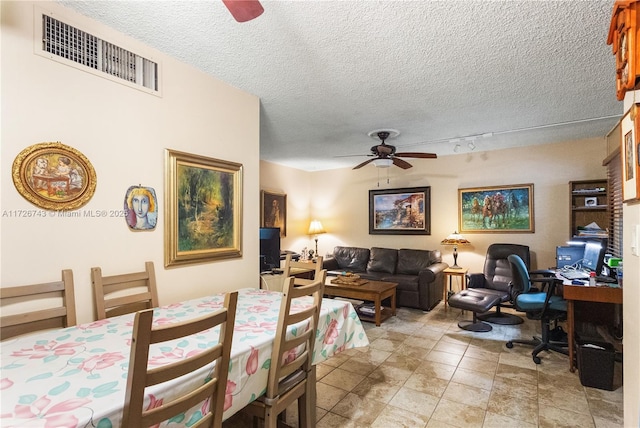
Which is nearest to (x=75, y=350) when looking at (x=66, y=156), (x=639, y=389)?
(x=66, y=156)

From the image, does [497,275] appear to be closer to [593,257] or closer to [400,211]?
[593,257]

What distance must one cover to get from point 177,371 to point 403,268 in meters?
4.87

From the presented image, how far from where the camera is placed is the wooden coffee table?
418 cm

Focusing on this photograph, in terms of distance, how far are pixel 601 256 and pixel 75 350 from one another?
436 cm

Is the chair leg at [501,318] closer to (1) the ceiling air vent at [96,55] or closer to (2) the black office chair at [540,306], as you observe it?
(2) the black office chair at [540,306]

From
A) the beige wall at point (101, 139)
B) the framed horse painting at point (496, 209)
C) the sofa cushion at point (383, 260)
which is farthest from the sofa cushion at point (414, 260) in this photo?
the beige wall at point (101, 139)

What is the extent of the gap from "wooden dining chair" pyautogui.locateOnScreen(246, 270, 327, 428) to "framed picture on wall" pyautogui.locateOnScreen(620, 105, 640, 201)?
59.2 inches

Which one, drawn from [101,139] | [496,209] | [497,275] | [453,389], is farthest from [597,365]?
[101,139]

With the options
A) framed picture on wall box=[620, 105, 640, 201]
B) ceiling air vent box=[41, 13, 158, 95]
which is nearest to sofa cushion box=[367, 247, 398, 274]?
framed picture on wall box=[620, 105, 640, 201]

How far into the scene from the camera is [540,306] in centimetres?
324

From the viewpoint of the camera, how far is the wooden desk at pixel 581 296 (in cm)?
270

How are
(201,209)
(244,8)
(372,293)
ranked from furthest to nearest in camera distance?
1. (372,293)
2. (201,209)
3. (244,8)

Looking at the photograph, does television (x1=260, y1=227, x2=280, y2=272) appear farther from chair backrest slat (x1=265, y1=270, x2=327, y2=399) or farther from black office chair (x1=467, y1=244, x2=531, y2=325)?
black office chair (x1=467, y1=244, x2=531, y2=325)

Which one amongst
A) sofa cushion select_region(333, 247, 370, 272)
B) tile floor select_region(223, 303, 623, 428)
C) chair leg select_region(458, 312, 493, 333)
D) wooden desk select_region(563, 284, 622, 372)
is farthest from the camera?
sofa cushion select_region(333, 247, 370, 272)
